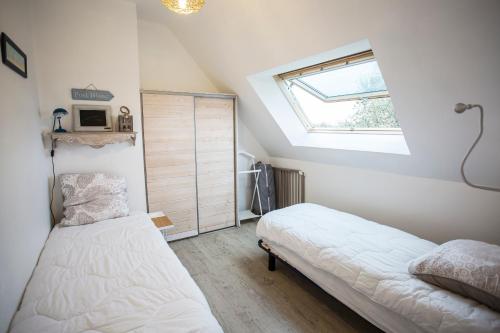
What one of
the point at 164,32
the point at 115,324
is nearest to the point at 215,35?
the point at 164,32

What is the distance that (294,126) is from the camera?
3.45 m

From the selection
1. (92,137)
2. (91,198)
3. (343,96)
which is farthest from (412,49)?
(91,198)

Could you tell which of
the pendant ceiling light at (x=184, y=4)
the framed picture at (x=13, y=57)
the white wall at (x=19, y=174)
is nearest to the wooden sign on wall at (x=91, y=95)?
the white wall at (x=19, y=174)

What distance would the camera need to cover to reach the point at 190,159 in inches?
130

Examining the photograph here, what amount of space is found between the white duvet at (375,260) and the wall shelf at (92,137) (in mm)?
1670

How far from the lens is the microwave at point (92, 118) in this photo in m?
2.54

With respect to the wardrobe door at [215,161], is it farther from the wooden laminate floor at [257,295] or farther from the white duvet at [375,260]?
the white duvet at [375,260]

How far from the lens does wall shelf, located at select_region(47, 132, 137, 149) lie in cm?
240

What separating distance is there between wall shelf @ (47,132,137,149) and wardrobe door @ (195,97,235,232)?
35.9 inches

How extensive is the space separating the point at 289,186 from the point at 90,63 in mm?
2871

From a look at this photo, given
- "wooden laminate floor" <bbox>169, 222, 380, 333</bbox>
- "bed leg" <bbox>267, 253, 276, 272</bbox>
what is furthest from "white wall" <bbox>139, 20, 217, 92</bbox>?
"bed leg" <bbox>267, 253, 276, 272</bbox>

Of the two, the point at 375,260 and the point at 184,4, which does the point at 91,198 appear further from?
the point at 375,260

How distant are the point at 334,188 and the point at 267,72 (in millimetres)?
1609

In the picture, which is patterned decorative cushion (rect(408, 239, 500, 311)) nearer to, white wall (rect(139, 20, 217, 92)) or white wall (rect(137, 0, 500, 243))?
white wall (rect(137, 0, 500, 243))
